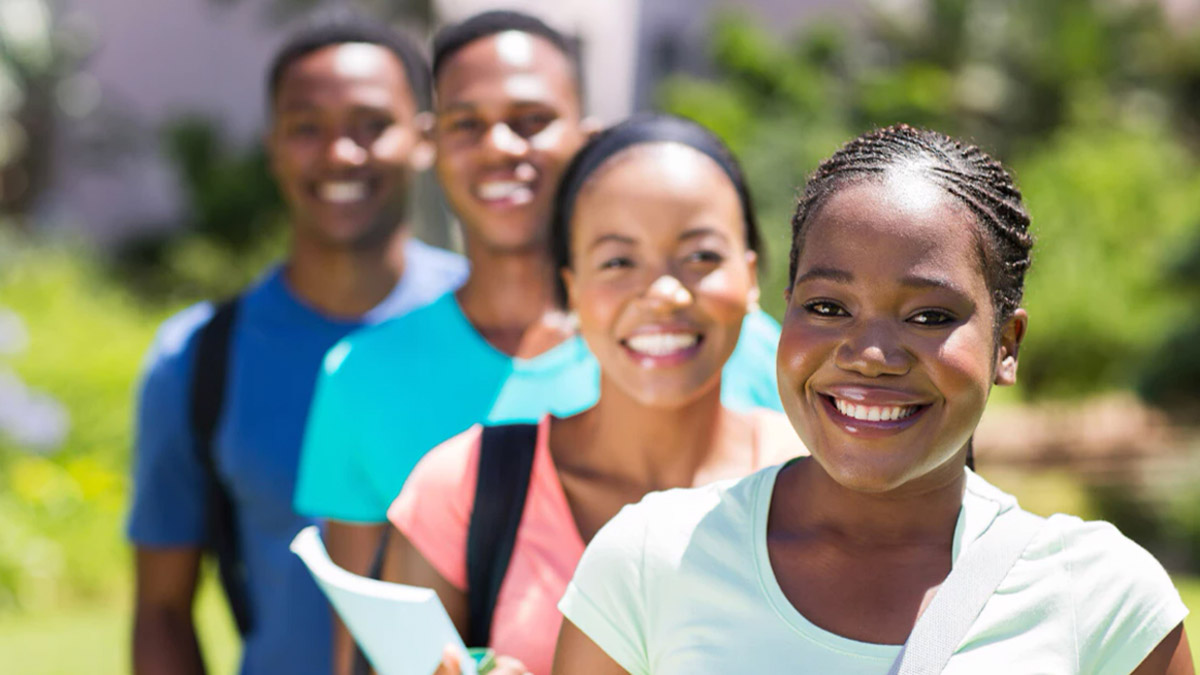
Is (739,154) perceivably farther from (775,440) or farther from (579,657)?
(579,657)

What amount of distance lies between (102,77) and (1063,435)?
51.2 ft

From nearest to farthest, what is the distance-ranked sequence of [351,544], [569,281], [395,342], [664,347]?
[664,347]
[569,281]
[351,544]
[395,342]

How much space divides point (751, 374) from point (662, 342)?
0.47m

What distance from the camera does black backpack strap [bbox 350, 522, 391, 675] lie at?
8.21 ft

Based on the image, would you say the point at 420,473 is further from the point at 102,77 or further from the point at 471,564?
the point at 102,77

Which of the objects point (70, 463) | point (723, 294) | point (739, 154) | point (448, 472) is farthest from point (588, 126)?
point (739, 154)

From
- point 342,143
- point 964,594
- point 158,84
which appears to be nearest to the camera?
point 964,594

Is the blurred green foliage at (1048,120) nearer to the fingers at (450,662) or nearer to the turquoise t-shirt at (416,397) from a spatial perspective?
the turquoise t-shirt at (416,397)

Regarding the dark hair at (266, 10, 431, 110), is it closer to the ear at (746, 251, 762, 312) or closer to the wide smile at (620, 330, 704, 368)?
the ear at (746, 251, 762, 312)

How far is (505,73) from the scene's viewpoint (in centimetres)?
317

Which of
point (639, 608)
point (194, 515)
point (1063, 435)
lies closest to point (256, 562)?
point (194, 515)


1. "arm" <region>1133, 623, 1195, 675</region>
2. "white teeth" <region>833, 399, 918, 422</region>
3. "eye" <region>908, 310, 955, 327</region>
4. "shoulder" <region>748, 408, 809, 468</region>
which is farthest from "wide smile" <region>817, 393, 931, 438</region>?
"shoulder" <region>748, 408, 809, 468</region>

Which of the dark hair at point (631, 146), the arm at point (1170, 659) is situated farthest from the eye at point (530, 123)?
the arm at point (1170, 659)

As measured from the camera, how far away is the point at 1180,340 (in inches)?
387
